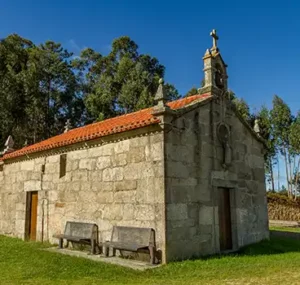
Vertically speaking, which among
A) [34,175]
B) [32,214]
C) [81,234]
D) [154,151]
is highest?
[154,151]

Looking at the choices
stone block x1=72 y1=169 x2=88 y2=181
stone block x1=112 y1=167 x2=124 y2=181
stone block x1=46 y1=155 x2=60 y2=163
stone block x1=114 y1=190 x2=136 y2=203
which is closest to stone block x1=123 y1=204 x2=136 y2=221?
stone block x1=114 y1=190 x2=136 y2=203

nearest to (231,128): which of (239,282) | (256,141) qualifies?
(256,141)

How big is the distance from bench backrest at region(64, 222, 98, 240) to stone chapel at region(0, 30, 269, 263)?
0.68 feet

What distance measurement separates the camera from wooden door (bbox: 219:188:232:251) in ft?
31.0

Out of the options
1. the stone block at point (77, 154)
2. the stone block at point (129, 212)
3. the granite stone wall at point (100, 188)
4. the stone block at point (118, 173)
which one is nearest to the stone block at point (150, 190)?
the granite stone wall at point (100, 188)

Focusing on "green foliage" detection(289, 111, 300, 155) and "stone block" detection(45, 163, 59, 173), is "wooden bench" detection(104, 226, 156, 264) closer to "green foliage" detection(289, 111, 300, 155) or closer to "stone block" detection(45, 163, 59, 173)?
"stone block" detection(45, 163, 59, 173)

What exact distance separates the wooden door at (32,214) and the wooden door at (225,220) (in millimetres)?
6334

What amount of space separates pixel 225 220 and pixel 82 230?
13.4 feet

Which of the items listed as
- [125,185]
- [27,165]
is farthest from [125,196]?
[27,165]

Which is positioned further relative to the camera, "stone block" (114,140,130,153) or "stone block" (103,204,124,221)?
"stone block" (114,140,130,153)

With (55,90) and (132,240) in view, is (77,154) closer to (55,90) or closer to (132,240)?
(132,240)

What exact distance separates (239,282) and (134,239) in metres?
2.82

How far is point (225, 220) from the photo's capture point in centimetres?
966

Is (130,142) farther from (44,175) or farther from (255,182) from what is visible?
(255,182)
